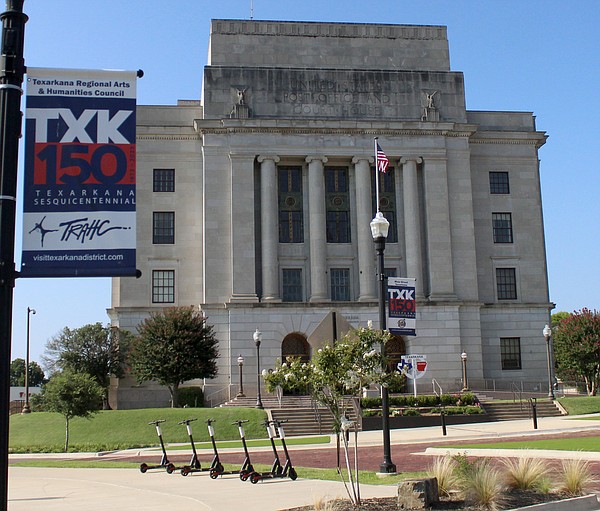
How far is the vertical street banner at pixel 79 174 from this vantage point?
9523mm

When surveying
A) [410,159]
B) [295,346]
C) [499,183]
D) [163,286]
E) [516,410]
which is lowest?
[516,410]

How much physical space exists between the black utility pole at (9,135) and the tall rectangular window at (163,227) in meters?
49.8

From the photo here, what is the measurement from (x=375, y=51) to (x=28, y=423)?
122ft

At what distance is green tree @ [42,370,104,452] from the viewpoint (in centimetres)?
3644

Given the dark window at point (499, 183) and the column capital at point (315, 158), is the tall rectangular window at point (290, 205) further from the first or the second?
the dark window at point (499, 183)

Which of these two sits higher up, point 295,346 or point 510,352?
point 295,346

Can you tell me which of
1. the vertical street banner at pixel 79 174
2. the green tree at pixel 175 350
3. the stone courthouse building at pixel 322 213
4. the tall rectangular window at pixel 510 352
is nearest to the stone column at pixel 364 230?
the stone courthouse building at pixel 322 213

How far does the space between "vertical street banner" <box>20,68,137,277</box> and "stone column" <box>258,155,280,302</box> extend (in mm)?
45523

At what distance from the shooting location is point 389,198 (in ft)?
195

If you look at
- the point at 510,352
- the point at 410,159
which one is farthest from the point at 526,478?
the point at 510,352

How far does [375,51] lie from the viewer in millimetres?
62062

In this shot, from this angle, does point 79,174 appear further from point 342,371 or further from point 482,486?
point 482,486

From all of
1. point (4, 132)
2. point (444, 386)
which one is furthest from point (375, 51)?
point (4, 132)

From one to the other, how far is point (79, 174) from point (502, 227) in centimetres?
5475
